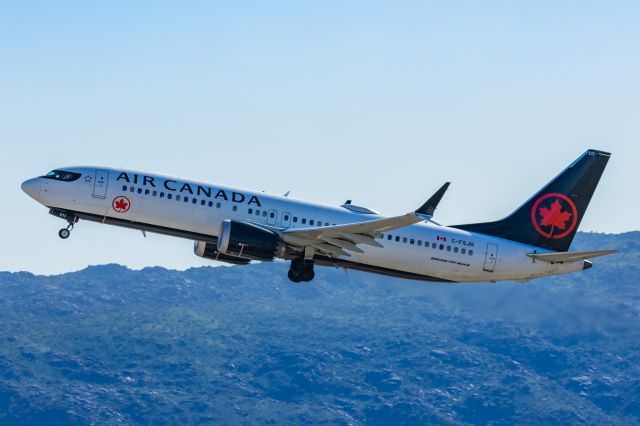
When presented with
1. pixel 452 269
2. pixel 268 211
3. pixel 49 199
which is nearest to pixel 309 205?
pixel 268 211

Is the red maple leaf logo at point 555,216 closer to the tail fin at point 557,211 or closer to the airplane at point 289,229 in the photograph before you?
the tail fin at point 557,211

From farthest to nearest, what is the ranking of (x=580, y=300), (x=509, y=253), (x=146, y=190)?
1. (x=580, y=300)
2. (x=509, y=253)
3. (x=146, y=190)

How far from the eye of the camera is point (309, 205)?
72.8 metres

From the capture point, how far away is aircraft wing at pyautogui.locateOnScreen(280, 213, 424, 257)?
225 ft

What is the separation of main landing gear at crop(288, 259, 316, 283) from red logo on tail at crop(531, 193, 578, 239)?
15443 millimetres

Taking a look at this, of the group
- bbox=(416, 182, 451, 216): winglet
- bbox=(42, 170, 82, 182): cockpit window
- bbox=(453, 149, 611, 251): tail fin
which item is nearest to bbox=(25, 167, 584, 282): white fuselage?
bbox=(42, 170, 82, 182): cockpit window

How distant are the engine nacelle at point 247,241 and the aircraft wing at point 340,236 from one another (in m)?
1.20

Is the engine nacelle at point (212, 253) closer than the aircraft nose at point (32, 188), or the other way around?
the aircraft nose at point (32, 188)

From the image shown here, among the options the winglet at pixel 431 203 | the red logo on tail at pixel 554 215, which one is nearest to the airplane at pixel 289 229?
the winglet at pixel 431 203

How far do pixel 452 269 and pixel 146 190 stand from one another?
1895 centimetres

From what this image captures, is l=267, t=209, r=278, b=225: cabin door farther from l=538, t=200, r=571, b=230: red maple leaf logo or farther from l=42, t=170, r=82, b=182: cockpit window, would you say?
l=538, t=200, r=571, b=230: red maple leaf logo

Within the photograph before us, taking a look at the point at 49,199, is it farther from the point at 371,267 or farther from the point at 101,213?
the point at 371,267

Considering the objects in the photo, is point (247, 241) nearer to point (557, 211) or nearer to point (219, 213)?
point (219, 213)

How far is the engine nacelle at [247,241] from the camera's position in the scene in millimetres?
69125
